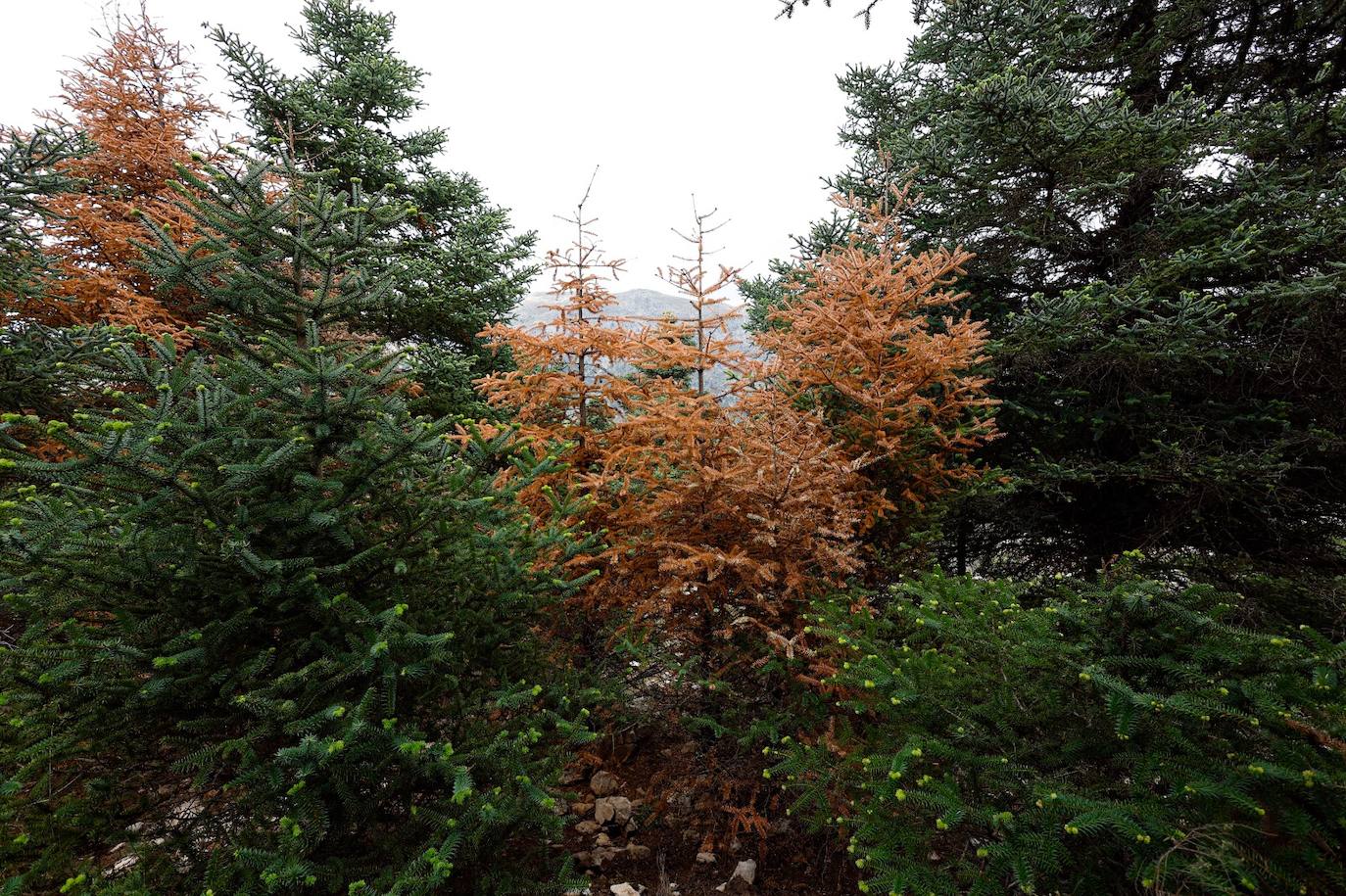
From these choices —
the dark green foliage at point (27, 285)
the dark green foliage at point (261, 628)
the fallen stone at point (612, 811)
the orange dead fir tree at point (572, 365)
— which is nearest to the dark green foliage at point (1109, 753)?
the dark green foliage at point (261, 628)

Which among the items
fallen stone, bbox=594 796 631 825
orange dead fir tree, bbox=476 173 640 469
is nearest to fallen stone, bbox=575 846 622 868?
fallen stone, bbox=594 796 631 825

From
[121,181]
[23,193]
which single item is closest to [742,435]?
[23,193]

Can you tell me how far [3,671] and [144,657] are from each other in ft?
1.60

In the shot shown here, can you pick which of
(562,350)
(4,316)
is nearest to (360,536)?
(562,350)

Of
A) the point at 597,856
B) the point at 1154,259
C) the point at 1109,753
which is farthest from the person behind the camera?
the point at 1154,259

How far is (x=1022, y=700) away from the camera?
2.34m

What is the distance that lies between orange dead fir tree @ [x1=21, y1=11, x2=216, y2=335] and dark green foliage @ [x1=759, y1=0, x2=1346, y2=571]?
9874mm

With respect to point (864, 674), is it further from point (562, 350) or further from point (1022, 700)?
point (562, 350)

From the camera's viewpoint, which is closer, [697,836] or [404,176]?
[697,836]

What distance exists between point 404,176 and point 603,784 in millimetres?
11854

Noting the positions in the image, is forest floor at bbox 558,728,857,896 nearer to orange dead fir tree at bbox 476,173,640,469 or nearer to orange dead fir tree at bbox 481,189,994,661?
orange dead fir tree at bbox 481,189,994,661

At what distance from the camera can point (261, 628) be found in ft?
7.89

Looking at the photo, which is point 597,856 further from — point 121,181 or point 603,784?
point 121,181

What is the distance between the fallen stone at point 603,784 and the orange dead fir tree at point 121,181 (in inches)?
290
